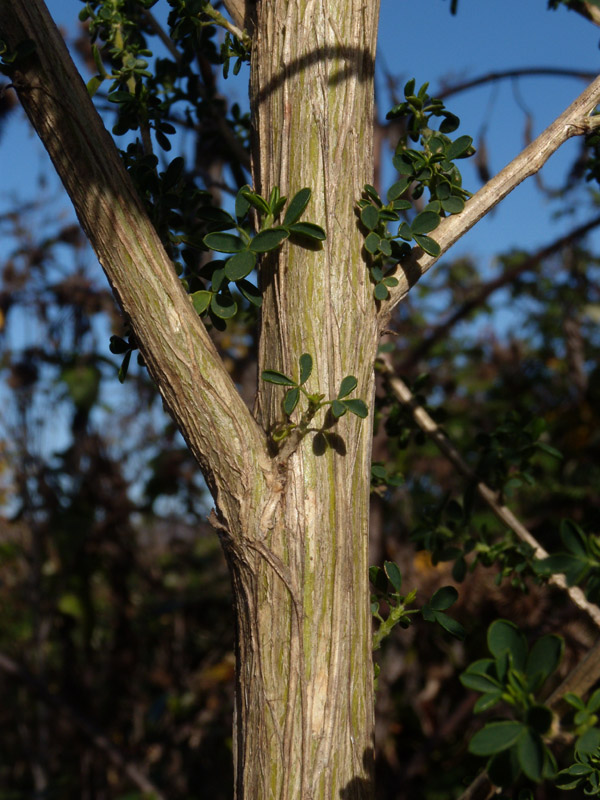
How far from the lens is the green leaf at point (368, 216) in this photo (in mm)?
1096

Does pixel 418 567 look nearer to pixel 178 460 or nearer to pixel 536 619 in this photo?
pixel 536 619

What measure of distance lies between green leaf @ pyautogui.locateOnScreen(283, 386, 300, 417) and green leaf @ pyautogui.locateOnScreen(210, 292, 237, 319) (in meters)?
0.21

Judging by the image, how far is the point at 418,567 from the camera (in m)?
3.75

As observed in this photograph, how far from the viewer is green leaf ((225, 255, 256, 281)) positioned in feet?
3.57

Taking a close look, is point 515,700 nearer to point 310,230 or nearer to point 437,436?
point 310,230

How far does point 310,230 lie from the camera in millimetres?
Answer: 1044

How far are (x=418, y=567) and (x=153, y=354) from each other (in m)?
2.98

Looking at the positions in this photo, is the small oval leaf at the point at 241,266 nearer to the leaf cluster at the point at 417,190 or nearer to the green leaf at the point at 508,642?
the leaf cluster at the point at 417,190

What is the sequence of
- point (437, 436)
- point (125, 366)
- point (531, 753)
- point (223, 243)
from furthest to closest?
point (437, 436) < point (125, 366) < point (223, 243) < point (531, 753)

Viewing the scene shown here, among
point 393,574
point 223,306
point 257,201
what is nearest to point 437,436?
point 393,574

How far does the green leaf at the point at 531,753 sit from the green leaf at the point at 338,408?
479mm

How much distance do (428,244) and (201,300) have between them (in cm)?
39

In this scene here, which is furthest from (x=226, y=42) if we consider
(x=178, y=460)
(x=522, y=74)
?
(x=178, y=460)

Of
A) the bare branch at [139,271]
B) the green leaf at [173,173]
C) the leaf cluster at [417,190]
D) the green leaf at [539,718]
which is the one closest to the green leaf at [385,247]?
the leaf cluster at [417,190]
